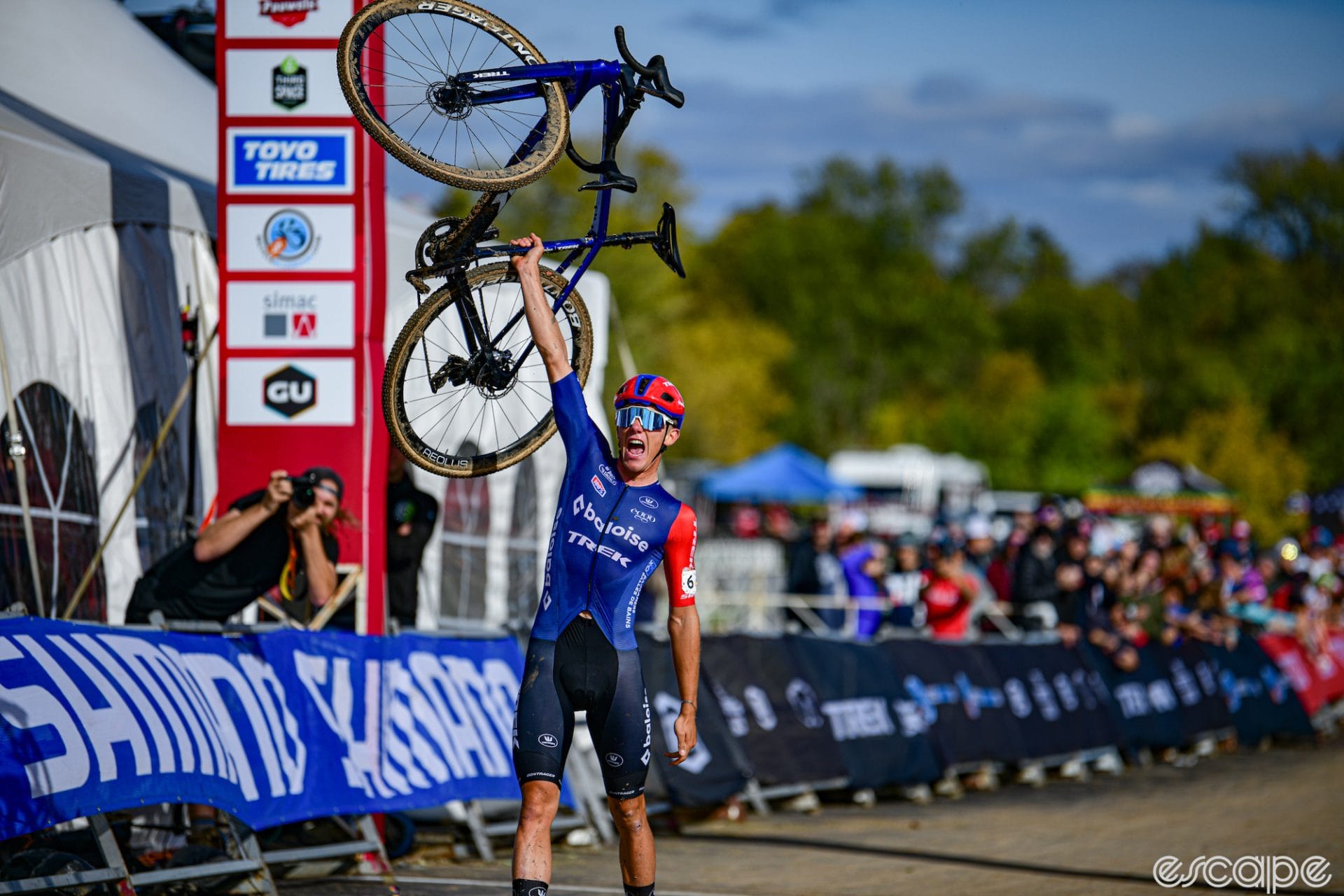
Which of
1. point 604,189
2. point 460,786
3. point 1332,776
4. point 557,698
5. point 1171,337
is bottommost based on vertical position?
point 1332,776

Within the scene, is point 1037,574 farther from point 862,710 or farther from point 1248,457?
point 1248,457

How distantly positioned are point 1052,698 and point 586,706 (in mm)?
9552

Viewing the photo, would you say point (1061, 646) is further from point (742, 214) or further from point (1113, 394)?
point (742, 214)

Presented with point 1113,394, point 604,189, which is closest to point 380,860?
point 604,189

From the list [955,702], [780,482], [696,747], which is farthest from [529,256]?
[780,482]

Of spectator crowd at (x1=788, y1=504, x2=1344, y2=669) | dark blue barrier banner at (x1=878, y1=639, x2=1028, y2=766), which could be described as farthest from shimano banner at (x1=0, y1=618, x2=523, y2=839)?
spectator crowd at (x1=788, y1=504, x2=1344, y2=669)

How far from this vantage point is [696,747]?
1073cm

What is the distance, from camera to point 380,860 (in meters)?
8.86

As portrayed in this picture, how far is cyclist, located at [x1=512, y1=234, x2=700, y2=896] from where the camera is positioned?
6.38 metres

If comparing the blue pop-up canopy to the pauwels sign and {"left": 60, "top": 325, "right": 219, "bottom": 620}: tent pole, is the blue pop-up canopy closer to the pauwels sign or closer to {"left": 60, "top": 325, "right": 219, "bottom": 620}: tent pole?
{"left": 60, "top": 325, "right": 219, "bottom": 620}: tent pole

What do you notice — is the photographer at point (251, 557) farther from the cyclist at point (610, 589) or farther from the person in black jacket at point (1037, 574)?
the person in black jacket at point (1037, 574)

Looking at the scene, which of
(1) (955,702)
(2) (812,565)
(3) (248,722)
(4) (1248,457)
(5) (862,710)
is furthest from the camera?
(4) (1248,457)

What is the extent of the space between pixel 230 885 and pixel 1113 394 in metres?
68.6

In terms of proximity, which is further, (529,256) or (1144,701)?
(1144,701)
